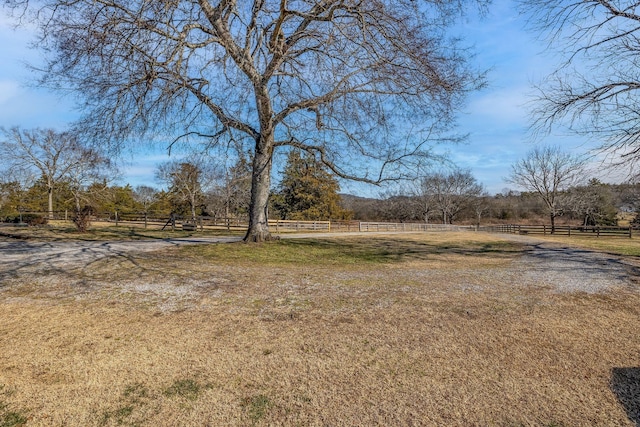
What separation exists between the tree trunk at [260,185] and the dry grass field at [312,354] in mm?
5179

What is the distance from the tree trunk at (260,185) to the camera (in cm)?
1154

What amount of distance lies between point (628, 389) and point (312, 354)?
2.86 meters

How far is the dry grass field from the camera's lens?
2699 millimetres

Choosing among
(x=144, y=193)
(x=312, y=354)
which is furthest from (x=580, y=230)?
(x=144, y=193)

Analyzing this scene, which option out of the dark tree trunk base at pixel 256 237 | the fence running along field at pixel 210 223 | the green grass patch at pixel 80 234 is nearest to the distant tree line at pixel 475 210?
the fence running along field at pixel 210 223

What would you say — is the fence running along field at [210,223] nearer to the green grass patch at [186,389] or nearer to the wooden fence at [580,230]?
the wooden fence at [580,230]

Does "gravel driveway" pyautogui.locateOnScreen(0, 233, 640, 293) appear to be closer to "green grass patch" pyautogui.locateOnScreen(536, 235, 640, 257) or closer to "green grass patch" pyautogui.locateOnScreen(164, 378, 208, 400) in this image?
"green grass patch" pyautogui.locateOnScreen(536, 235, 640, 257)

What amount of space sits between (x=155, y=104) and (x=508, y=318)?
8301 mm

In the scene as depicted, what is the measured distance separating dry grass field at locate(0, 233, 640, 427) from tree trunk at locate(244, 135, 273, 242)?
204 inches

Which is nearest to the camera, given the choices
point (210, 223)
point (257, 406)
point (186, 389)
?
point (257, 406)

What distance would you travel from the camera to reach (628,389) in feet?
10.0

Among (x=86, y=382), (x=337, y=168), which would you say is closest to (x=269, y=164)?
(x=337, y=168)

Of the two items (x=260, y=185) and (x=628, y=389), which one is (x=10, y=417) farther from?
(x=260, y=185)

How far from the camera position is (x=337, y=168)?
11391mm
